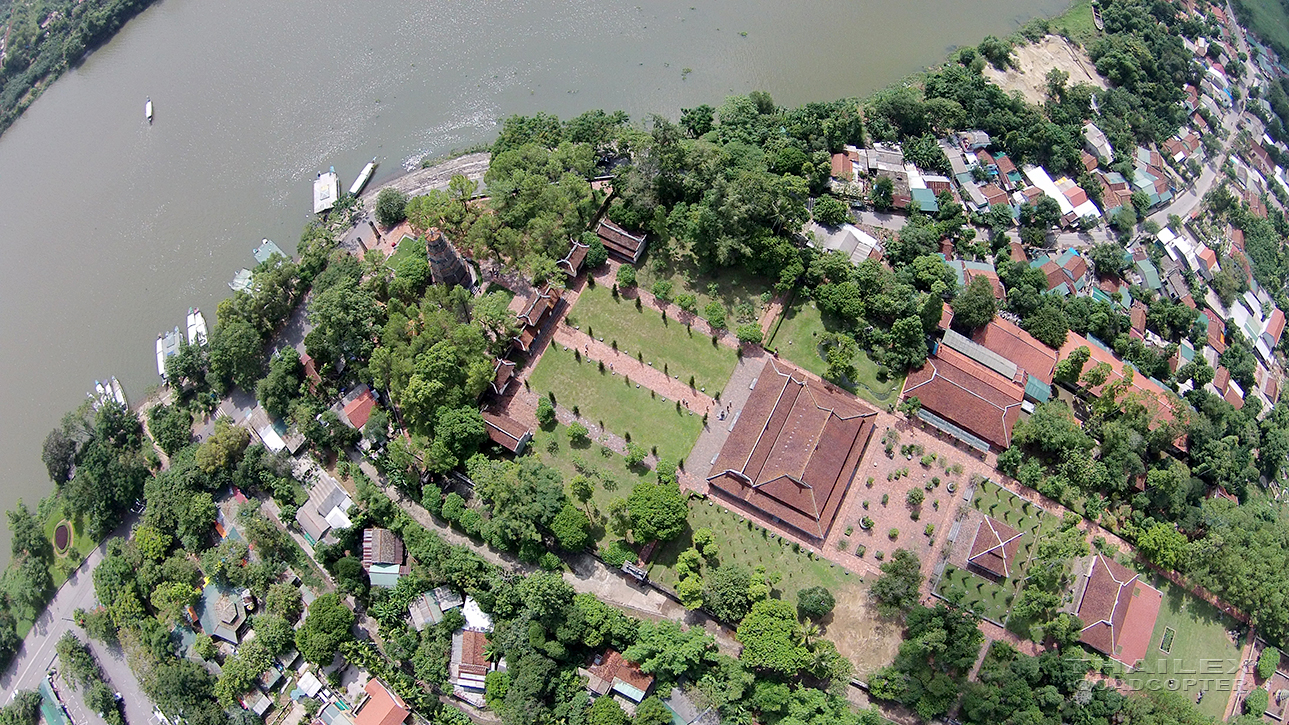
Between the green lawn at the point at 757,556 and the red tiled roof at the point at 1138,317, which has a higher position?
the green lawn at the point at 757,556

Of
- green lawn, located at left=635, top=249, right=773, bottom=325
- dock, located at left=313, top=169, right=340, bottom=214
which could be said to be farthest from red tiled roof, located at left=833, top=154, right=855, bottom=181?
dock, located at left=313, top=169, right=340, bottom=214

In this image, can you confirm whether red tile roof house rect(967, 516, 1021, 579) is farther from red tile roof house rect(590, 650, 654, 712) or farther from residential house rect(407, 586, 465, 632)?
residential house rect(407, 586, 465, 632)

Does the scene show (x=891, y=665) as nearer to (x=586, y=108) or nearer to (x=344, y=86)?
(x=586, y=108)

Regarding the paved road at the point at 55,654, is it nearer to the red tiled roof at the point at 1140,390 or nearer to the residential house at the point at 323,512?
the residential house at the point at 323,512

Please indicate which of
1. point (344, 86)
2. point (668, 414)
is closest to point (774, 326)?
point (668, 414)

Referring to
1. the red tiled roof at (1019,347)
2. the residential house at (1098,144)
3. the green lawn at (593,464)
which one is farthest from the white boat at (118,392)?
the residential house at (1098,144)

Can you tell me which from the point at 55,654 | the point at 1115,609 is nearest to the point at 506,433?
the point at 55,654

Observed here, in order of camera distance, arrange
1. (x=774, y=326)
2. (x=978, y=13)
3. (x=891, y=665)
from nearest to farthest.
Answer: (x=891, y=665) < (x=774, y=326) < (x=978, y=13)
